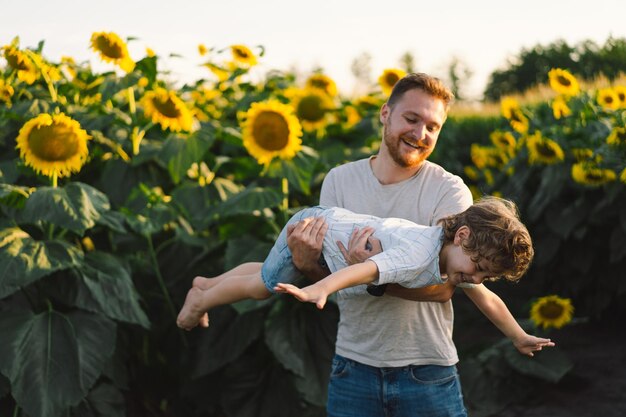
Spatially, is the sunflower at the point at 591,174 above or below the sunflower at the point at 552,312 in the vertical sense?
above

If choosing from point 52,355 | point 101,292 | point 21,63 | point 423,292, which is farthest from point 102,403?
point 423,292

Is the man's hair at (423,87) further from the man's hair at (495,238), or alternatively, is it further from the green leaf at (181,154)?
the green leaf at (181,154)

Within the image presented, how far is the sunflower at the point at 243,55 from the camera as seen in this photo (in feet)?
18.1

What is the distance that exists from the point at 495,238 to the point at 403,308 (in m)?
0.45

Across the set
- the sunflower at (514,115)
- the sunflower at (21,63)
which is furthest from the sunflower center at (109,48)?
the sunflower at (514,115)

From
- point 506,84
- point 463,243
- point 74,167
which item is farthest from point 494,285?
point 506,84

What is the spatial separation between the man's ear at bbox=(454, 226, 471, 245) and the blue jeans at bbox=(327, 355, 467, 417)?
1.61ft

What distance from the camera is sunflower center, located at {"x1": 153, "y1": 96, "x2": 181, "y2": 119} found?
4.62 meters

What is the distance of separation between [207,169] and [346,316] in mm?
2106

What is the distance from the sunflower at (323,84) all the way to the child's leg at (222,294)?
284 centimetres

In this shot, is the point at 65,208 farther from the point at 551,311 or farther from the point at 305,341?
the point at 551,311

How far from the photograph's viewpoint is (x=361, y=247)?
106 inches

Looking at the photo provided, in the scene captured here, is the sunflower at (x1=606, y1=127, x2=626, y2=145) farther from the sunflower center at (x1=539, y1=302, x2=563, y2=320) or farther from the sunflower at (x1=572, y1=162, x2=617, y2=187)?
the sunflower center at (x1=539, y1=302, x2=563, y2=320)

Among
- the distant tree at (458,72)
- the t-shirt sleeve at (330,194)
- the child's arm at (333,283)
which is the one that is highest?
the t-shirt sleeve at (330,194)
